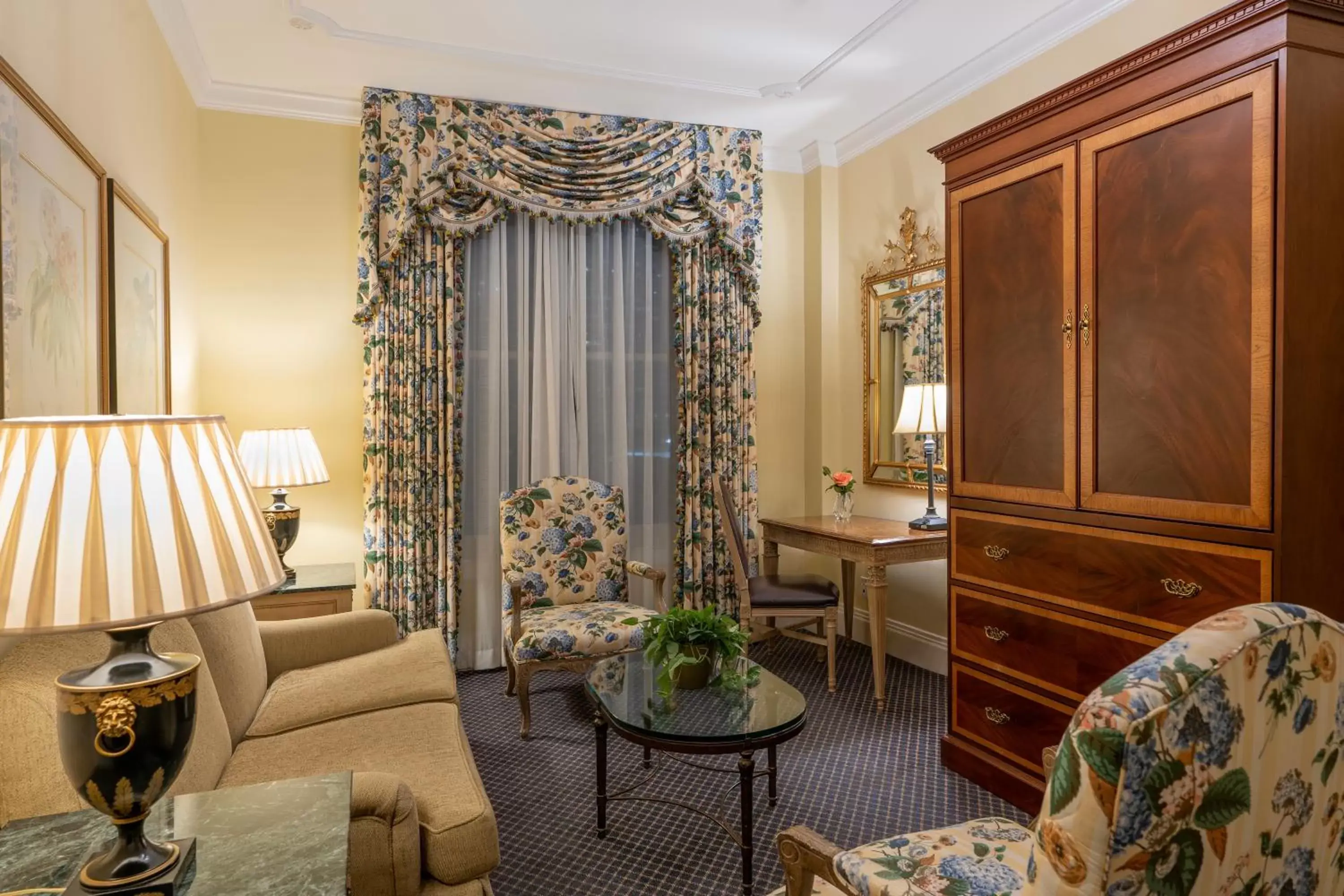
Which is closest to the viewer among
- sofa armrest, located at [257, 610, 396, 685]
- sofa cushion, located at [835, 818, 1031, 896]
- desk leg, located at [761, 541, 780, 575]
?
sofa cushion, located at [835, 818, 1031, 896]

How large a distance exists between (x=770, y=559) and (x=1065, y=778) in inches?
142

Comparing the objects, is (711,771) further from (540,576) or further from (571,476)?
(571,476)

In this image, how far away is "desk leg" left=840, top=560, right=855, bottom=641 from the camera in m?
4.46

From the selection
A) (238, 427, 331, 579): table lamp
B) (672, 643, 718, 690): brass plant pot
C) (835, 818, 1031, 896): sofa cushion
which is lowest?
(835, 818, 1031, 896): sofa cushion

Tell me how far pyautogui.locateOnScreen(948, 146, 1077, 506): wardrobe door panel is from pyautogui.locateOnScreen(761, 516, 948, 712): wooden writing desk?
0.82 meters

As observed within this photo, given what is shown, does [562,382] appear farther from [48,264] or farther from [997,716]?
[997,716]

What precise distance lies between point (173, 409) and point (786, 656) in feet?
10.4

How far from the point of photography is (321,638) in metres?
2.82

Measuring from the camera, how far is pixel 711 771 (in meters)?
2.92

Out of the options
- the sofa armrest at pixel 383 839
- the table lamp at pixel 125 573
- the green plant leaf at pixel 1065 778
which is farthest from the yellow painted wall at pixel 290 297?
the green plant leaf at pixel 1065 778

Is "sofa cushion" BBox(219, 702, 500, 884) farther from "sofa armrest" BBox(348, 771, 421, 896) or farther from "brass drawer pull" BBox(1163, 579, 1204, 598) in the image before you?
"brass drawer pull" BBox(1163, 579, 1204, 598)

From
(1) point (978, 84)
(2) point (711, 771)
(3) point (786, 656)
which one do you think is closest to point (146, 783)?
(2) point (711, 771)

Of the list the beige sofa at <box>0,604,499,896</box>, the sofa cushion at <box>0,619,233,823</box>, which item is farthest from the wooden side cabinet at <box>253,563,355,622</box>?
the sofa cushion at <box>0,619,233,823</box>

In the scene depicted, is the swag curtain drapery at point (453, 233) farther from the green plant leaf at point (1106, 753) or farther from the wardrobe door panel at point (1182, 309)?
the green plant leaf at point (1106, 753)
